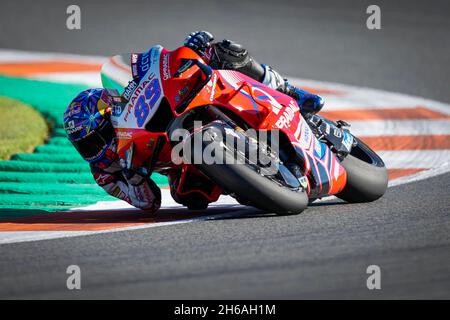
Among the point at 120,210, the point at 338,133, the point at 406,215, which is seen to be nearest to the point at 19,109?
the point at 120,210

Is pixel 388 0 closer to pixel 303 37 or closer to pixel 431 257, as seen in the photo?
pixel 303 37

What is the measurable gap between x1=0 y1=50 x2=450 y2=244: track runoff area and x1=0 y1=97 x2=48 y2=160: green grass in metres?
0.50

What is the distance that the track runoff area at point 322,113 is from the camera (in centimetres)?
684

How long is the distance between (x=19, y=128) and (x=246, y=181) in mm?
4855

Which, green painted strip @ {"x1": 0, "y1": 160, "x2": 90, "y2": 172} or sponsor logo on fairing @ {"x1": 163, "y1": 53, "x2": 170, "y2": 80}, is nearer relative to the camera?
sponsor logo on fairing @ {"x1": 163, "y1": 53, "x2": 170, "y2": 80}

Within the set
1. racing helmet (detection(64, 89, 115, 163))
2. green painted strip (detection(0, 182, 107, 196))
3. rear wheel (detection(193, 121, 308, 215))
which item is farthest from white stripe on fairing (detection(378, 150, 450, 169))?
racing helmet (detection(64, 89, 115, 163))

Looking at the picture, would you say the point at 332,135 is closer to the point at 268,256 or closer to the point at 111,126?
the point at 111,126

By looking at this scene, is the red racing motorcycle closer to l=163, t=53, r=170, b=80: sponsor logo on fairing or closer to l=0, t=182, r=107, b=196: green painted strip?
Answer: l=163, t=53, r=170, b=80: sponsor logo on fairing

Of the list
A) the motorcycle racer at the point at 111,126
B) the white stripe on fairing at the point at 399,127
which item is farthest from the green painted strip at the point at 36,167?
the white stripe on fairing at the point at 399,127

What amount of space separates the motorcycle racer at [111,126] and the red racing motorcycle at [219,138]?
0.13m

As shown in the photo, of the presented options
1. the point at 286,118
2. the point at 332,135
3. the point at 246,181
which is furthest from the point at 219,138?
the point at 332,135

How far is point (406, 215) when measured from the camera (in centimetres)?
664

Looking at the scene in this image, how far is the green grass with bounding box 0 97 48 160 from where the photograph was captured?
9.66m
